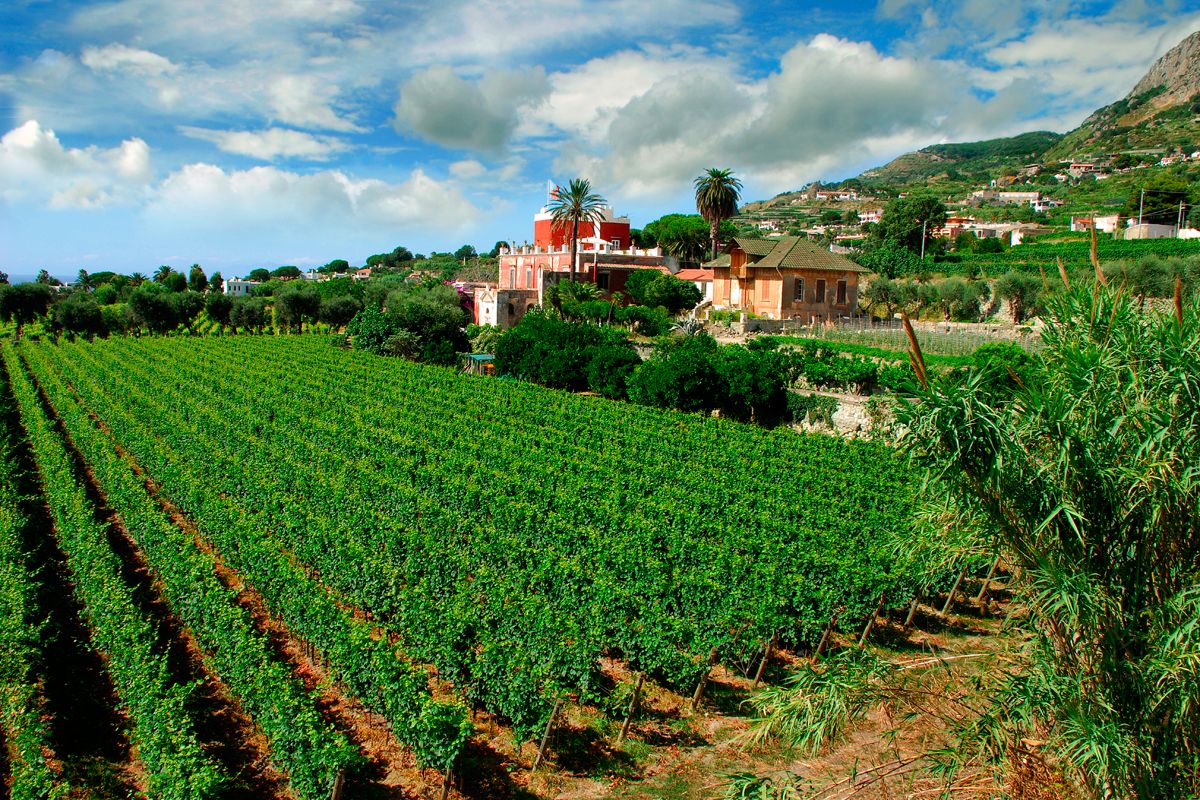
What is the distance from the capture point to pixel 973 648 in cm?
1353

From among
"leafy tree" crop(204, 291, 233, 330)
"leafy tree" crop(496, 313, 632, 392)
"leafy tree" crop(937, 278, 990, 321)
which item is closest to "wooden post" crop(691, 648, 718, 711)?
"leafy tree" crop(496, 313, 632, 392)

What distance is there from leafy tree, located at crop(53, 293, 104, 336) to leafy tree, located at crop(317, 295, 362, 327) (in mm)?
18015

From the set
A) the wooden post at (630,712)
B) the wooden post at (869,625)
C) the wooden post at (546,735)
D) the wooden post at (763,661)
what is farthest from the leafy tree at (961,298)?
the wooden post at (546,735)

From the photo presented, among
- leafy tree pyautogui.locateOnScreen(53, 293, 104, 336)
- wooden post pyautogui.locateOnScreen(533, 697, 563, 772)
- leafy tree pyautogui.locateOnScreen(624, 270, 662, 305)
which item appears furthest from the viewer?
leafy tree pyautogui.locateOnScreen(53, 293, 104, 336)

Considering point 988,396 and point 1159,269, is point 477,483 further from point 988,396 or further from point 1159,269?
point 1159,269

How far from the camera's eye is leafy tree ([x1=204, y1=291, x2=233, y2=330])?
71.9 metres

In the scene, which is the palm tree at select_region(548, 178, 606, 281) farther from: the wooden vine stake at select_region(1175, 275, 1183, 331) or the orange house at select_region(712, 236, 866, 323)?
the wooden vine stake at select_region(1175, 275, 1183, 331)

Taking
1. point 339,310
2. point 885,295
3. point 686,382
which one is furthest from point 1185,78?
point 686,382

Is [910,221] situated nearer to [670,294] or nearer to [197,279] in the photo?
[670,294]

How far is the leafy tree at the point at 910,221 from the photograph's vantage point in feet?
235


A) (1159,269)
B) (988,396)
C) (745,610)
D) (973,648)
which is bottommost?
(973,648)

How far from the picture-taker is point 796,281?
47562mm

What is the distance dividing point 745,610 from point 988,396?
7242 millimetres

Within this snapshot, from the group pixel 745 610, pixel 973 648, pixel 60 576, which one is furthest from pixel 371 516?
pixel 973 648
